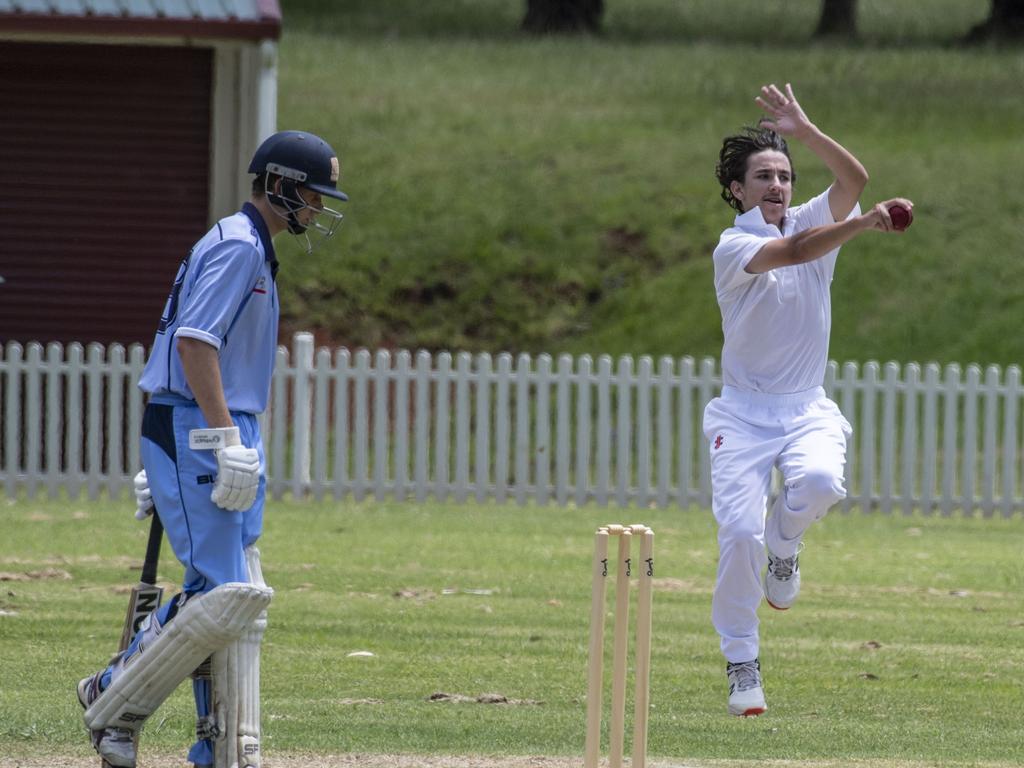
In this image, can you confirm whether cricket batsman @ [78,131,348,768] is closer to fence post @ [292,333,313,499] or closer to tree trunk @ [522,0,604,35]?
fence post @ [292,333,313,499]

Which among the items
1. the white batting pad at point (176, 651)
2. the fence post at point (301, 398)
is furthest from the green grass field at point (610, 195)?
the white batting pad at point (176, 651)

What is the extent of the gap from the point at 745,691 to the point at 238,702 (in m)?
1.92

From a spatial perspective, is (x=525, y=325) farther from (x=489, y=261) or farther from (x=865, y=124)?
(x=865, y=124)

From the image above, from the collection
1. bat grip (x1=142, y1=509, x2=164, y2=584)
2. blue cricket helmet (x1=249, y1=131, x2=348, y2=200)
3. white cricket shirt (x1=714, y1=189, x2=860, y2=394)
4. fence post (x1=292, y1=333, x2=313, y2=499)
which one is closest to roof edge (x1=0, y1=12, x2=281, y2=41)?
fence post (x1=292, y1=333, x2=313, y2=499)

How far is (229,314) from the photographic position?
588 cm

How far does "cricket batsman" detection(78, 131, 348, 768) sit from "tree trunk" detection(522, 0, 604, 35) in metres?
32.0

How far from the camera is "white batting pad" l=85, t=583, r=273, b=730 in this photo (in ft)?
19.2

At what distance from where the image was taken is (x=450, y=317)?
21.2 m

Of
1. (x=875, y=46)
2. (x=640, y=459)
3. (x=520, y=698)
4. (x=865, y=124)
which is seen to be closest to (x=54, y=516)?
(x=640, y=459)

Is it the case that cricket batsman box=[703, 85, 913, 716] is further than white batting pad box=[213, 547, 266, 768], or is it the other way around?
cricket batsman box=[703, 85, 913, 716]

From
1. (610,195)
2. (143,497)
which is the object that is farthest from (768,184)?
(610,195)

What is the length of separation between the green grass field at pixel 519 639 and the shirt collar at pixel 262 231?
1.89 meters

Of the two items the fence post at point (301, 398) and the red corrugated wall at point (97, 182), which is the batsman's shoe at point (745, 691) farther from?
the red corrugated wall at point (97, 182)

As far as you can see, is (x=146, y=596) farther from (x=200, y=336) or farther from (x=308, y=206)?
(x=308, y=206)
